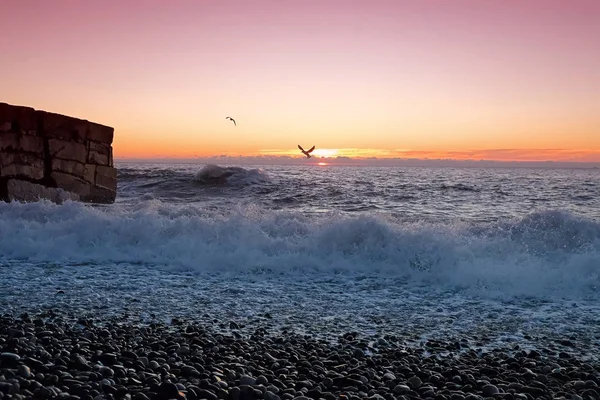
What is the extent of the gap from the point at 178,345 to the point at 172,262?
557 centimetres

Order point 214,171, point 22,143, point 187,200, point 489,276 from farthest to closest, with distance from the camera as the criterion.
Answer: point 214,171, point 187,200, point 22,143, point 489,276

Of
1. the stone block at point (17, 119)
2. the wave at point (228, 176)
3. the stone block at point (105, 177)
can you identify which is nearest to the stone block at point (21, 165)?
the stone block at point (17, 119)

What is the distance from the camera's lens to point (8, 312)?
6957 mm

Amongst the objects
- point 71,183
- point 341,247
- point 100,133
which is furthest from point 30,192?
point 341,247

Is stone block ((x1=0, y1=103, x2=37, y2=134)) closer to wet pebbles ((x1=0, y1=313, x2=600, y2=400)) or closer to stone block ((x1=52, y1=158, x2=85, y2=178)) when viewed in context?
stone block ((x1=52, y1=158, x2=85, y2=178))

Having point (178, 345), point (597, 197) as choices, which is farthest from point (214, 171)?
point (178, 345)

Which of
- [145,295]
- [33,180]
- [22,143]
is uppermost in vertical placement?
[22,143]

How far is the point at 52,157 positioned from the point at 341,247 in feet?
43.8

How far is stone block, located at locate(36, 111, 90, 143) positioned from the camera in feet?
62.4

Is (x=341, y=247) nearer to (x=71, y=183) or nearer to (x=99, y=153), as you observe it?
(x=71, y=183)

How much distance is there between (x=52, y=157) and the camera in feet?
63.6

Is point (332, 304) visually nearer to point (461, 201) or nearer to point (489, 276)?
point (489, 276)

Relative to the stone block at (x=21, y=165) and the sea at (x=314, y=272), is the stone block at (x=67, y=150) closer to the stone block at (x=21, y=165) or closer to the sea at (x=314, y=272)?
the stone block at (x=21, y=165)

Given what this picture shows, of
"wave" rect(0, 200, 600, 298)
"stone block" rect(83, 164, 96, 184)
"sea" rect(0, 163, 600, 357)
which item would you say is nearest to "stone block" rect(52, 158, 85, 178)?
"stone block" rect(83, 164, 96, 184)
